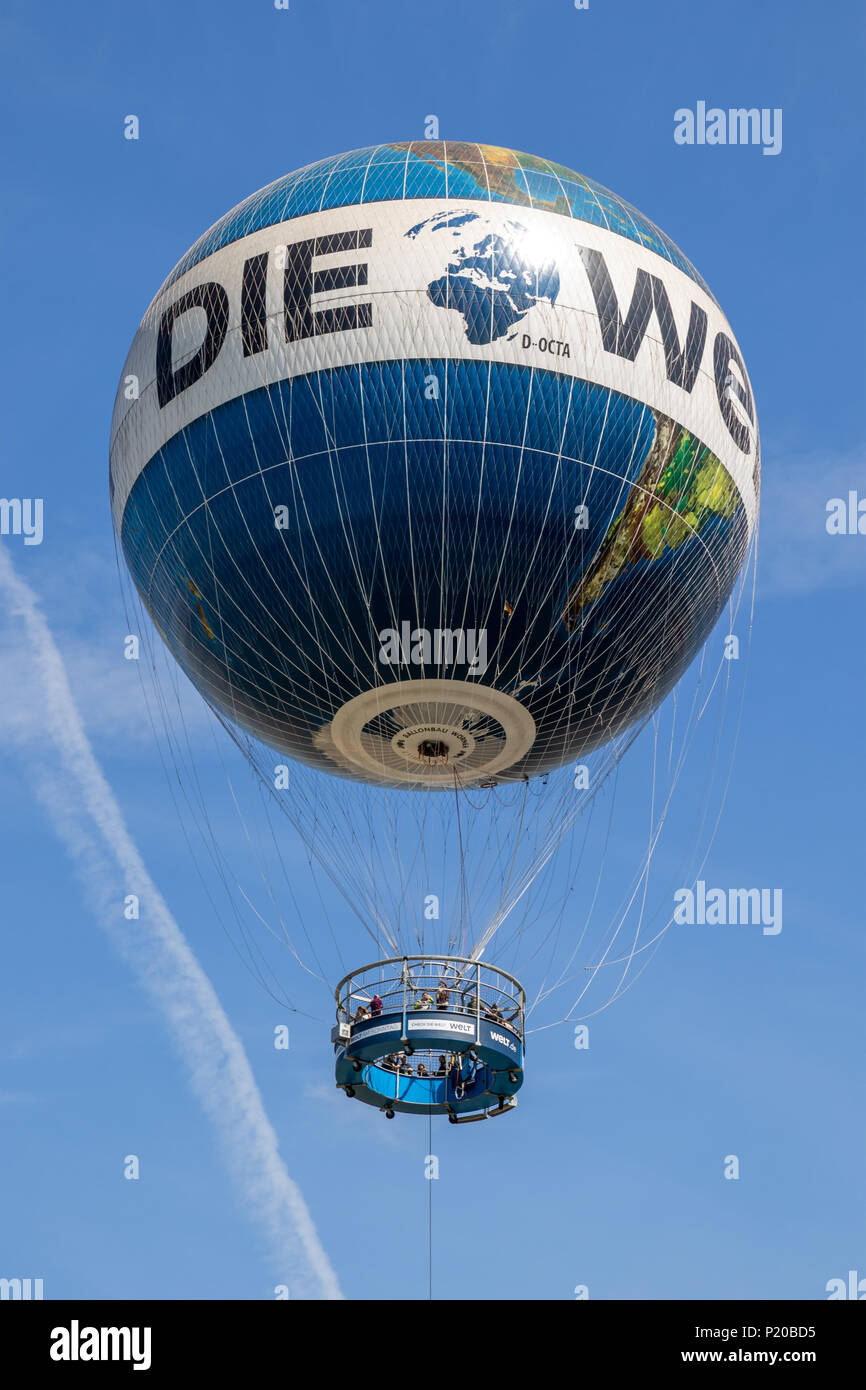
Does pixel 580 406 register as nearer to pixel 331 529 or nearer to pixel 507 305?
pixel 507 305

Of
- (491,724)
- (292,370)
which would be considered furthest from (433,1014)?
(292,370)
